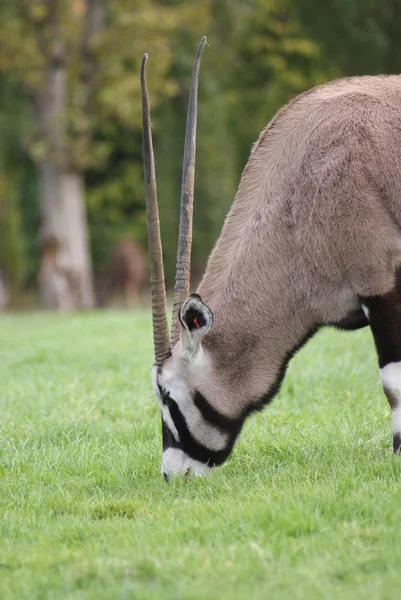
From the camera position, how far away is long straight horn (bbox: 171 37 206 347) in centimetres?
563

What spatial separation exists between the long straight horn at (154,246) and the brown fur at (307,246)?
0.85 ft

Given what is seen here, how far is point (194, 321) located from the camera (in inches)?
212

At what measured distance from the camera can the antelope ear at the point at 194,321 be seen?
5238mm

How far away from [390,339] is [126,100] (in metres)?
22.7

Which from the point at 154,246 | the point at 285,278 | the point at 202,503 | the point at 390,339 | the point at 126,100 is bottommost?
the point at 126,100

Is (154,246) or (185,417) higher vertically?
(154,246)

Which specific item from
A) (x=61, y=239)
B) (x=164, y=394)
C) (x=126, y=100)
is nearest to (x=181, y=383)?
(x=164, y=394)

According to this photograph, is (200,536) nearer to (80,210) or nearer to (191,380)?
(191,380)

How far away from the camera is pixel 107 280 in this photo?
3581cm

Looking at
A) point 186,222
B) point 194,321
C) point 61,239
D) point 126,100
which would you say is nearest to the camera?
point 194,321

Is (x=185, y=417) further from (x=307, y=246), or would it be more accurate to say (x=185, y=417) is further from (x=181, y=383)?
(x=307, y=246)

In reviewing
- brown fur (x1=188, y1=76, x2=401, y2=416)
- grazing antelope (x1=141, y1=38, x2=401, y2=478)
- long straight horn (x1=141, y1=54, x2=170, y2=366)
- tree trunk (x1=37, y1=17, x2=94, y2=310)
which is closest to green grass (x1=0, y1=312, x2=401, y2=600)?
grazing antelope (x1=141, y1=38, x2=401, y2=478)

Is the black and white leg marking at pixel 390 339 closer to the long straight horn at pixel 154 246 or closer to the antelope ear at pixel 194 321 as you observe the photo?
the antelope ear at pixel 194 321

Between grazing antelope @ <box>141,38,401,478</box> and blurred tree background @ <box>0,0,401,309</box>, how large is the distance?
1717 centimetres
